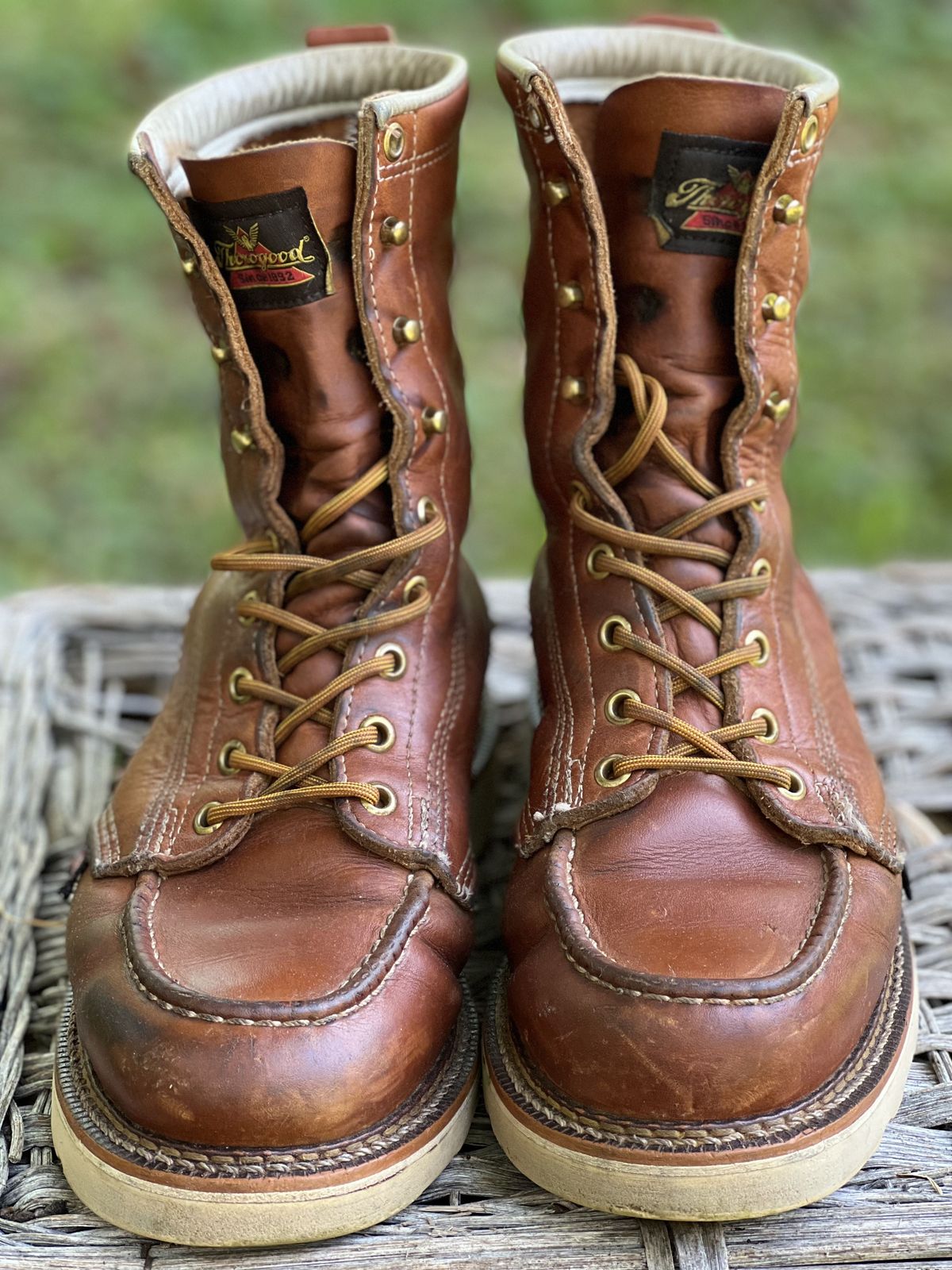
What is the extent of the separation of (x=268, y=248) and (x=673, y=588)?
0.46 m

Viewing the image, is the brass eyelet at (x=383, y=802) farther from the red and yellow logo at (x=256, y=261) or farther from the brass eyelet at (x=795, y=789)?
the red and yellow logo at (x=256, y=261)

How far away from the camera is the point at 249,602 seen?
1.26 m

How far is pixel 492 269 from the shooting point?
3.24m

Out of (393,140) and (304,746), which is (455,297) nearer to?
(393,140)

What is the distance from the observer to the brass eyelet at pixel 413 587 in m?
1.24

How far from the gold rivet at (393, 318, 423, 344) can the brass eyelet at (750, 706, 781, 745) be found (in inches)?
17.9

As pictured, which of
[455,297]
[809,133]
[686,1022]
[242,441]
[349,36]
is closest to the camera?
[686,1022]

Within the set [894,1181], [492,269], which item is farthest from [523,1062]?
[492,269]

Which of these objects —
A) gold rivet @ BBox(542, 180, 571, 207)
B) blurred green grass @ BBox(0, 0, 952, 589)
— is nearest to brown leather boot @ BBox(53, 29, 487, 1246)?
gold rivet @ BBox(542, 180, 571, 207)

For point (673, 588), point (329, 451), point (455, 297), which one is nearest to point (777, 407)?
point (673, 588)

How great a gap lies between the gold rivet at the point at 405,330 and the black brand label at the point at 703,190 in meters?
0.23

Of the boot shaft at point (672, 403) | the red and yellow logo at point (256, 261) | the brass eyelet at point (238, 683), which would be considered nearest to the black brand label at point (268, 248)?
A: the red and yellow logo at point (256, 261)

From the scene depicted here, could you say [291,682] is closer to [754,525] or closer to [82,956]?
[82,956]

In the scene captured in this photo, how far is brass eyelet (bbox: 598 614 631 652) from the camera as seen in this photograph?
1.19 metres
